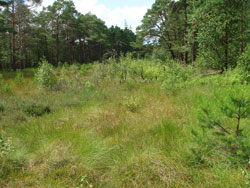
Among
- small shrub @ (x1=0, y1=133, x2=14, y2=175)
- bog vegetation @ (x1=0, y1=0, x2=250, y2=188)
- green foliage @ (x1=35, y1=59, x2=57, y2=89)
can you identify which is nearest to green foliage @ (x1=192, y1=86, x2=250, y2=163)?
bog vegetation @ (x1=0, y1=0, x2=250, y2=188)

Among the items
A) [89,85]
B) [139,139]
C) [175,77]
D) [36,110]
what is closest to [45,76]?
[89,85]

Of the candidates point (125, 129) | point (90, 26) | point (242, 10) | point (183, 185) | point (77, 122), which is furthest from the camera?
point (90, 26)

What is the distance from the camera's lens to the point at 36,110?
202 inches

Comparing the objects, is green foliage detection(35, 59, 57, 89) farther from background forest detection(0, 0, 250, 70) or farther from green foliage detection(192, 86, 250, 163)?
green foliage detection(192, 86, 250, 163)

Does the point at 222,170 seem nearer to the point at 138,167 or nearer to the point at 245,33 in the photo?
the point at 138,167

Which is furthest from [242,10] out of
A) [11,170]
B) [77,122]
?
[11,170]

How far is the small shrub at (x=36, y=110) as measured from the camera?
5.09 metres

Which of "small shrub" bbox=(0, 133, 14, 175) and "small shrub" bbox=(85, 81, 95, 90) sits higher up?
"small shrub" bbox=(85, 81, 95, 90)

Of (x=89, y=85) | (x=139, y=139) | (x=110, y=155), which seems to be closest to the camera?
(x=110, y=155)

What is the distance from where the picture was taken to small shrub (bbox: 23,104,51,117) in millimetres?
5094

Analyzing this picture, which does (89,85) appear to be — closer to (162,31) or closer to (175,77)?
(175,77)

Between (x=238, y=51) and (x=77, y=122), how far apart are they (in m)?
9.66

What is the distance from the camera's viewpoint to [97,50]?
46.8 meters

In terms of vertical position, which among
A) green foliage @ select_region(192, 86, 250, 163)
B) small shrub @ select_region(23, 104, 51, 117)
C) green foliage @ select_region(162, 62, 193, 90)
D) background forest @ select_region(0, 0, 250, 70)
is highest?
background forest @ select_region(0, 0, 250, 70)
